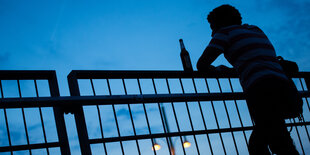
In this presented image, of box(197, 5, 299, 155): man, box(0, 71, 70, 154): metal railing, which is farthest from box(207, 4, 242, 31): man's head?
box(0, 71, 70, 154): metal railing

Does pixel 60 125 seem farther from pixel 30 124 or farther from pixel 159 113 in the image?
pixel 159 113

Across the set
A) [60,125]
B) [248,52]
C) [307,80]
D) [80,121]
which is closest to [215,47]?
[248,52]

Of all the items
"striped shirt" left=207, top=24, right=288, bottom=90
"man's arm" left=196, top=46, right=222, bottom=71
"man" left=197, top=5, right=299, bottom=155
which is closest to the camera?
"man" left=197, top=5, right=299, bottom=155

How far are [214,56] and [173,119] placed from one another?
37.4 inches

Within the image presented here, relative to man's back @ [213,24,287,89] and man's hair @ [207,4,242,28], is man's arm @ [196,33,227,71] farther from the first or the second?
man's hair @ [207,4,242,28]

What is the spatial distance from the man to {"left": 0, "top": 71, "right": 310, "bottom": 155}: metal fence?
1.70ft

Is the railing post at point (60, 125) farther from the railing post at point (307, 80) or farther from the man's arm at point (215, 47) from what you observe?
the railing post at point (307, 80)

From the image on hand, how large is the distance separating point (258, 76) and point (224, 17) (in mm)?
723

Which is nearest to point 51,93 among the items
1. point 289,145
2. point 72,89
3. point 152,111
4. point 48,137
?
point 72,89

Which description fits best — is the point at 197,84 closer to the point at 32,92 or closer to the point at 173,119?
the point at 173,119

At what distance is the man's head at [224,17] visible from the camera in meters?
3.11

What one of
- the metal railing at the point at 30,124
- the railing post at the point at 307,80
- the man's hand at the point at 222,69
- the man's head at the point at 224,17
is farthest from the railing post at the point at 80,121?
the railing post at the point at 307,80

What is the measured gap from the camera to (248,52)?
9.24 feet

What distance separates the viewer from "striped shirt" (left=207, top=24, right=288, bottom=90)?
2.71m
